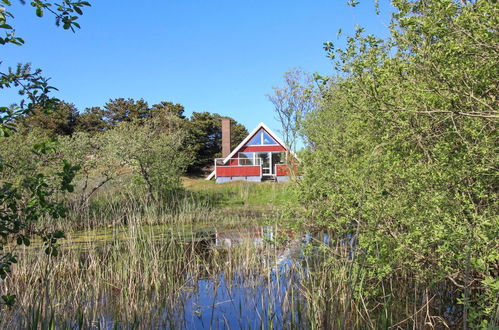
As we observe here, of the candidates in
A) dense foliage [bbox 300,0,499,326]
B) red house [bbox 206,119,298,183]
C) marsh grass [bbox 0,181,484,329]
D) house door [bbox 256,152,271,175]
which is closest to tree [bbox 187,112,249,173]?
red house [bbox 206,119,298,183]

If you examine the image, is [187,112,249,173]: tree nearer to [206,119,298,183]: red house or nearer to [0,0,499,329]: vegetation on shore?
[206,119,298,183]: red house

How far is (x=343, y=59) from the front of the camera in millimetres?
5688

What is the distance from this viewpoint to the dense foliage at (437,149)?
3.76 metres

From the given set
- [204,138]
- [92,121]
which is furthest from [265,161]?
[92,121]

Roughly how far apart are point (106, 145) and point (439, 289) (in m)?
15.0

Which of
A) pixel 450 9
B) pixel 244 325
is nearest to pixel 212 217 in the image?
pixel 244 325

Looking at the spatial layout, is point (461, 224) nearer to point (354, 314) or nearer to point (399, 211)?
point (399, 211)

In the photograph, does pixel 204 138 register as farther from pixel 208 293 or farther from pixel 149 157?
pixel 208 293

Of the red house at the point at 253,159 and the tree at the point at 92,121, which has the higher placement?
the tree at the point at 92,121

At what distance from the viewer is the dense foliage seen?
148 inches

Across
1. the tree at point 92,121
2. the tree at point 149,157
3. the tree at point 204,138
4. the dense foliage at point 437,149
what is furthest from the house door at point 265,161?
the dense foliage at point 437,149

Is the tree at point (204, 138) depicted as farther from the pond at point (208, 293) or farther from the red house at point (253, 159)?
the pond at point (208, 293)

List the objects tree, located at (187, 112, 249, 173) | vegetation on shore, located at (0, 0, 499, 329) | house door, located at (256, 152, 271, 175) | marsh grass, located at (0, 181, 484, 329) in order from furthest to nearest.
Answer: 1. tree, located at (187, 112, 249, 173)
2. house door, located at (256, 152, 271, 175)
3. marsh grass, located at (0, 181, 484, 329)
4. vegetation on shore, located at (0, 0, 499, 329)

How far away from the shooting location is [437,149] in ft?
14.8
